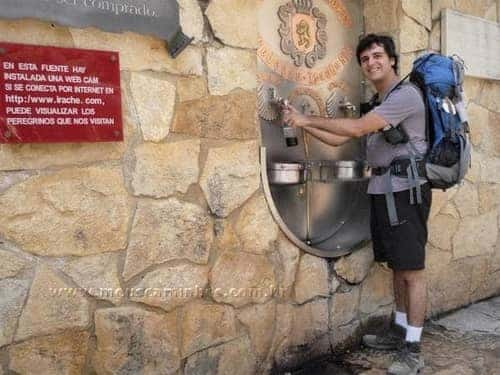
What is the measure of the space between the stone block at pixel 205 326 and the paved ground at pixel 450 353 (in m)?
0.56

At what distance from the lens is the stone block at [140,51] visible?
2.01 metres

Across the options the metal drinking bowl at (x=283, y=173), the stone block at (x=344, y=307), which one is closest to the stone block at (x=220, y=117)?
the metal drinking bowl at (x=283, y=173)

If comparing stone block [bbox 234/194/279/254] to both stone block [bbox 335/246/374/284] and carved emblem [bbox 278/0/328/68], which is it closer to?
stone block [bbox 335/246/374/284]

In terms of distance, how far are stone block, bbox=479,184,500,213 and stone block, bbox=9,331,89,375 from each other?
9.72ft

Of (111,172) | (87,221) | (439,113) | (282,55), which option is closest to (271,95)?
(282,55)

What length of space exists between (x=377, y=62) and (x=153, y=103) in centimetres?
132

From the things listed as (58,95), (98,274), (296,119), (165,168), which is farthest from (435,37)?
(98,274)

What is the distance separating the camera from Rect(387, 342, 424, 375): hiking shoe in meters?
2.71

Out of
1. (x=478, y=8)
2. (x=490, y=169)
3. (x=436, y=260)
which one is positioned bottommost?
(x=436, y=260)

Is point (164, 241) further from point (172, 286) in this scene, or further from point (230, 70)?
point (230, 70)

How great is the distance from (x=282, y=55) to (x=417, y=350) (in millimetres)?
1829

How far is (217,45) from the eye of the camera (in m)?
2.39

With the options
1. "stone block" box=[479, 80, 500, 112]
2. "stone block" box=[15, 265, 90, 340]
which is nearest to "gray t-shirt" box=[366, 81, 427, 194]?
"stone block" box=[479, 80, 500, 112]

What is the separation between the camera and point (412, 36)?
3.24 meters
